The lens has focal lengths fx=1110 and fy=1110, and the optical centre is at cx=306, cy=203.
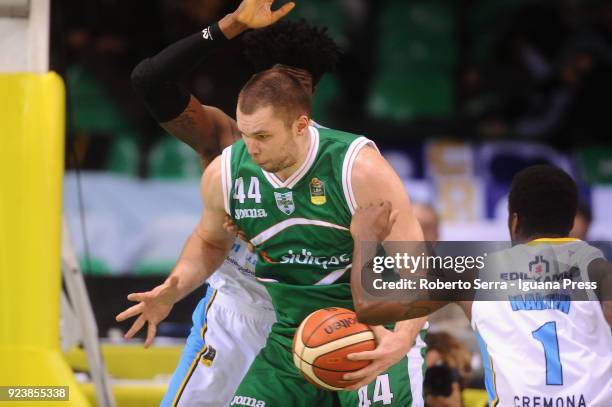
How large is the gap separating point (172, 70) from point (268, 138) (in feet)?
1.46

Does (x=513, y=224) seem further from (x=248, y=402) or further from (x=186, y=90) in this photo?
(x=186, y=90)

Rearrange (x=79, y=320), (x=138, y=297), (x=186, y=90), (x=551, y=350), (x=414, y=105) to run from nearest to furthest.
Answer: (x=551, y=350) → (x=138, y=297) → (x=186, y=90) → (x=79, y=320) → (x=414, y=105)

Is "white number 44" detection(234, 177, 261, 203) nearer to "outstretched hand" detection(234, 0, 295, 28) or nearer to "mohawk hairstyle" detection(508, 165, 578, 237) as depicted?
"outstretched hand" detection(234, 0, 295, 28)

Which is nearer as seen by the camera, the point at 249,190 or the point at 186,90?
the point at 249,190

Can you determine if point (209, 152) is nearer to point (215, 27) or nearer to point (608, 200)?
point (215, 27)

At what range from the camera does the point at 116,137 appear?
6.20 m

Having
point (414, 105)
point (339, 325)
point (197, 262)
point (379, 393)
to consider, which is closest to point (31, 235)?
point (197, 262)

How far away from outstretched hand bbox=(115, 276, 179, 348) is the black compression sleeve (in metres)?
0.62

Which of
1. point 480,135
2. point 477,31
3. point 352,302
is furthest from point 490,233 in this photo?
point 352,302

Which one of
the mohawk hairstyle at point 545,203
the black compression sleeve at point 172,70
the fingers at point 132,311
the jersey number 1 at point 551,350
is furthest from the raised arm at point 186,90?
the jersey number 1 at point 551,350

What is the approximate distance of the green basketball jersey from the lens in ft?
12.1

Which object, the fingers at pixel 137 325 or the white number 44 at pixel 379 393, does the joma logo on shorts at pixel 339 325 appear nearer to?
the white number 44 at pixel 379 393

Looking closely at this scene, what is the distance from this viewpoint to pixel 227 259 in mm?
4195

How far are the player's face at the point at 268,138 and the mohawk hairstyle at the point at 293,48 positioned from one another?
0.35 meters
